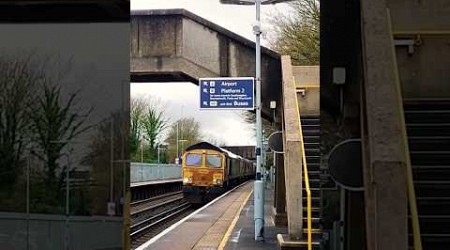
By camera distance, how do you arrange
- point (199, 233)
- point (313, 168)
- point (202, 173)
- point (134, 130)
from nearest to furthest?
point (134, 130) < point (313, 168) < point (199, 233) < point (202, 173)

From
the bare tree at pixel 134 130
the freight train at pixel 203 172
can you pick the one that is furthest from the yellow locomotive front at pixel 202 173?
the bare tree at pixel 134 130

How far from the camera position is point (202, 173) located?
114 ft

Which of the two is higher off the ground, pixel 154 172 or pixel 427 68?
pixel 427 68

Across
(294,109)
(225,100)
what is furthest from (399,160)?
(225,100)

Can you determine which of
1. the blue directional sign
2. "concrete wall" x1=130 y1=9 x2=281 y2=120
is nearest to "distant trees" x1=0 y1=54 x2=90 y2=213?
"concrete wall" x1=130 y1=9 x2=281 y2=120

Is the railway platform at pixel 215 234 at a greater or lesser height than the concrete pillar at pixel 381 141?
lesser

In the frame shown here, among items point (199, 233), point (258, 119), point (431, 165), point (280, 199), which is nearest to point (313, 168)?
point (258, 119)

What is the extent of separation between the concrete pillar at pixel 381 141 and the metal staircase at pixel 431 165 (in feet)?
4.34

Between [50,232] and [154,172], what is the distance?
30.7 metres

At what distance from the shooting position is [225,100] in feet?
53.9

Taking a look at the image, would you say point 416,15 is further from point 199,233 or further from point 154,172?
point 154,172

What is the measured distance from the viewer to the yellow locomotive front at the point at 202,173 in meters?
34.8

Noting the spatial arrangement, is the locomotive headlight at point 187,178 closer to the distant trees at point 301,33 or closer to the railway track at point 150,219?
the railway track at point 150,219

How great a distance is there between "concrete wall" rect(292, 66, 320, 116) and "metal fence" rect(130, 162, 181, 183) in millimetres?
8122
